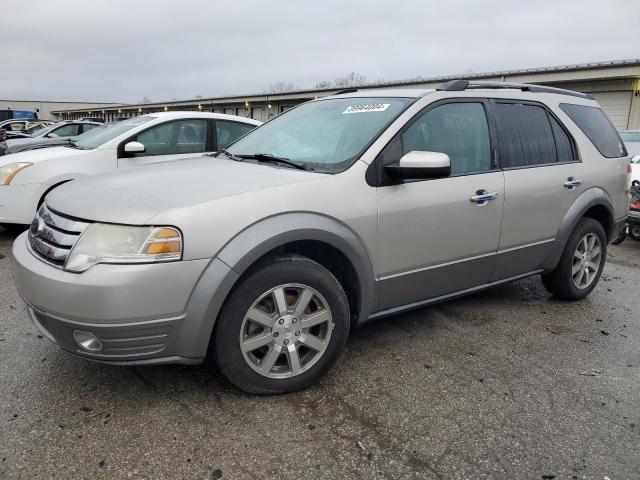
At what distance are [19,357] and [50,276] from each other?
1.10 metres

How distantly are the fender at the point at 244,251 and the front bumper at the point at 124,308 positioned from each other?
24mm

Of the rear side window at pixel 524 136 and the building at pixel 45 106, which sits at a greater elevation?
the building at pixel 45 106

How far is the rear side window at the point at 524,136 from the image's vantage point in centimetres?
365

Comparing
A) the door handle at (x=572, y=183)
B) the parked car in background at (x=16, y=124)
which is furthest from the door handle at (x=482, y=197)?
the parked car in background at (x=16, y=124)

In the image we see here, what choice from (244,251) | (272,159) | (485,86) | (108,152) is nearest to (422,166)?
(272,159)

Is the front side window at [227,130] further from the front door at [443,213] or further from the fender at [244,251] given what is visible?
the fender at [244,251]

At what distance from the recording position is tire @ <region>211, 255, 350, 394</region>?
2.48 metres

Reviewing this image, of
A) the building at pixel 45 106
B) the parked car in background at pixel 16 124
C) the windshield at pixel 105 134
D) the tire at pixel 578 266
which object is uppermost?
the building at pixel 45 106

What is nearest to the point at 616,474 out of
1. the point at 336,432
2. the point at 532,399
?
the point at 532,399

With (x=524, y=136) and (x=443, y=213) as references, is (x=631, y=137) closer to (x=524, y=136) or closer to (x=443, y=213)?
(x=524, y=136)

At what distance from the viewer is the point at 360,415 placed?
2.55 metres

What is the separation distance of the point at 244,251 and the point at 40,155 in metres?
4.61

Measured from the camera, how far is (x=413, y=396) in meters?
2.76

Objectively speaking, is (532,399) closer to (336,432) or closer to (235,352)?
(336,432)
